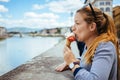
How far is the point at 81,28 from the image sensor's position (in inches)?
49.6

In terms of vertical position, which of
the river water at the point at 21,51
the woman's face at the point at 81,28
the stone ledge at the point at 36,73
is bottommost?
the river water at the point at 21,51

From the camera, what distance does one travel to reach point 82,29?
1262mm

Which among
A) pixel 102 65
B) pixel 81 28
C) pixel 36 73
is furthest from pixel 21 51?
Result: pixel 102 65

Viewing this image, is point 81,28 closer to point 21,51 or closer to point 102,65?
point 102,65

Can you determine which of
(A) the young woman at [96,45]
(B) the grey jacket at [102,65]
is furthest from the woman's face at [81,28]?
(B) the grey jacket at [102,65]

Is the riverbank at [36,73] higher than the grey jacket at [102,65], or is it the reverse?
the grey jacket at [102,65]

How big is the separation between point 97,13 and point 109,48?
0.60ft

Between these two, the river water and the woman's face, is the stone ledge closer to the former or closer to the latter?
the woman's face

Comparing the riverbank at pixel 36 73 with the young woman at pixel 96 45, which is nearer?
the young woman at pixel 96 45

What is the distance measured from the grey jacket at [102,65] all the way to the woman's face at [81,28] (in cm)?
11

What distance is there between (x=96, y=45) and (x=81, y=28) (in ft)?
0.39

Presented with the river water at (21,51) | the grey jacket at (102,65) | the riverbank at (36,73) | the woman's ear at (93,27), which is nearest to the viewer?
the grey jacket at (102,65)

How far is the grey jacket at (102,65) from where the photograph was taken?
3.64 feet

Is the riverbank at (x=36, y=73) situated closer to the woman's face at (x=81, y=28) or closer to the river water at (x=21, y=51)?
the woman's face at (x=81, y=28)
